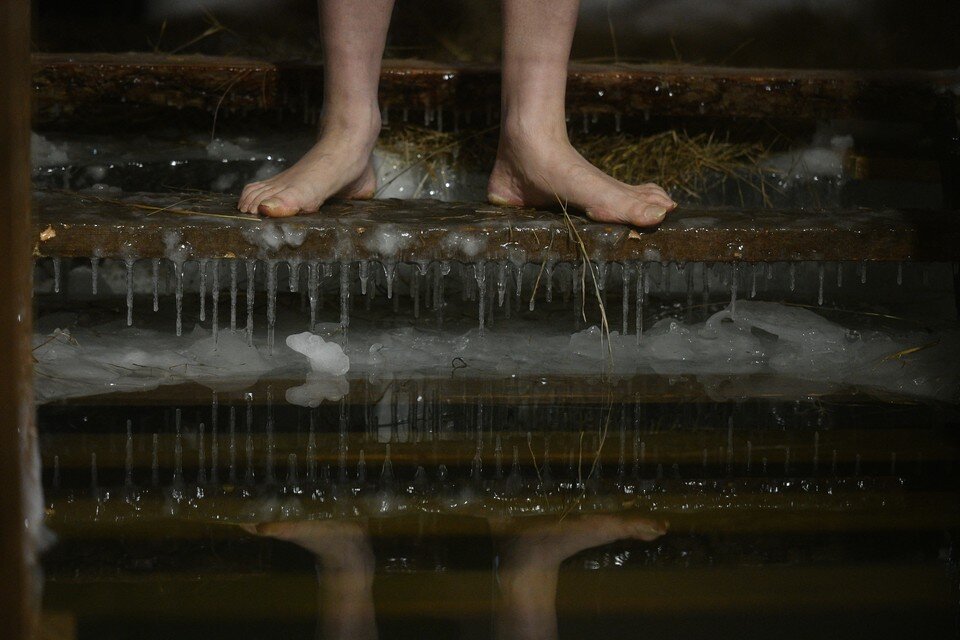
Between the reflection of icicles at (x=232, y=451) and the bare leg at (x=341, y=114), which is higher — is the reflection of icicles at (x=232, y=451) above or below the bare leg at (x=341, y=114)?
below

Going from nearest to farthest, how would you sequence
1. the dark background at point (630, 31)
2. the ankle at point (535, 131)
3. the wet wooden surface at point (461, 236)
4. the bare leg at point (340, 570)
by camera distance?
the bare leg at point (340, 570) < the wet wooden surface at point (461, 236) < the ankle at point (535, 131) < the dark background at point (630, 31)

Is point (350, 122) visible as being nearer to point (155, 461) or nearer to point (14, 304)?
point (155, 461)

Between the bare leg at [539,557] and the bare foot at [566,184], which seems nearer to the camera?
the bare leg at [539,557]

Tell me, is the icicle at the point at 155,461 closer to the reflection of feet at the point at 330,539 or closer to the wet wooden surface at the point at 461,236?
the reflection of feet at the point at 330,539

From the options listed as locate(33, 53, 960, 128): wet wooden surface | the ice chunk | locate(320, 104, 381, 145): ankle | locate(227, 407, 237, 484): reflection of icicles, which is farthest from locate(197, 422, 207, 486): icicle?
locate(33, 53, 960, 128): wet wooden surface

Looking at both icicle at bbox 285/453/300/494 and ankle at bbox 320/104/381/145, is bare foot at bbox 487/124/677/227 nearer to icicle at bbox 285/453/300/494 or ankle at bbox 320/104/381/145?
ankle at bbox 320/104/381/145

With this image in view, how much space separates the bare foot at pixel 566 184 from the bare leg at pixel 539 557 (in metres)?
0.74

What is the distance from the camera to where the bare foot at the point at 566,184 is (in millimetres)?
1718

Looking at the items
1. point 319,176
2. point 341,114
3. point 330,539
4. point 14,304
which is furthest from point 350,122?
point 14,304

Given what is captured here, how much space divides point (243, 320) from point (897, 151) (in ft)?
5.19

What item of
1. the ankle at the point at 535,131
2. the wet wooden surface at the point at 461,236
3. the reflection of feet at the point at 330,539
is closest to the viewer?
the reflection of feet at the point at 330,539

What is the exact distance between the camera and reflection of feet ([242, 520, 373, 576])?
38.3 inches

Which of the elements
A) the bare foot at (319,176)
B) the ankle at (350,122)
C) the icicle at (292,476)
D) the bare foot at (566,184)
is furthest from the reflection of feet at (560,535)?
the ankle at (350,122)

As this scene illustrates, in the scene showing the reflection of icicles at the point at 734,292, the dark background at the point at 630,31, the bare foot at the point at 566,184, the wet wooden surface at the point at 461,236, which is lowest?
the reflection of icicles at the point at 734,292
